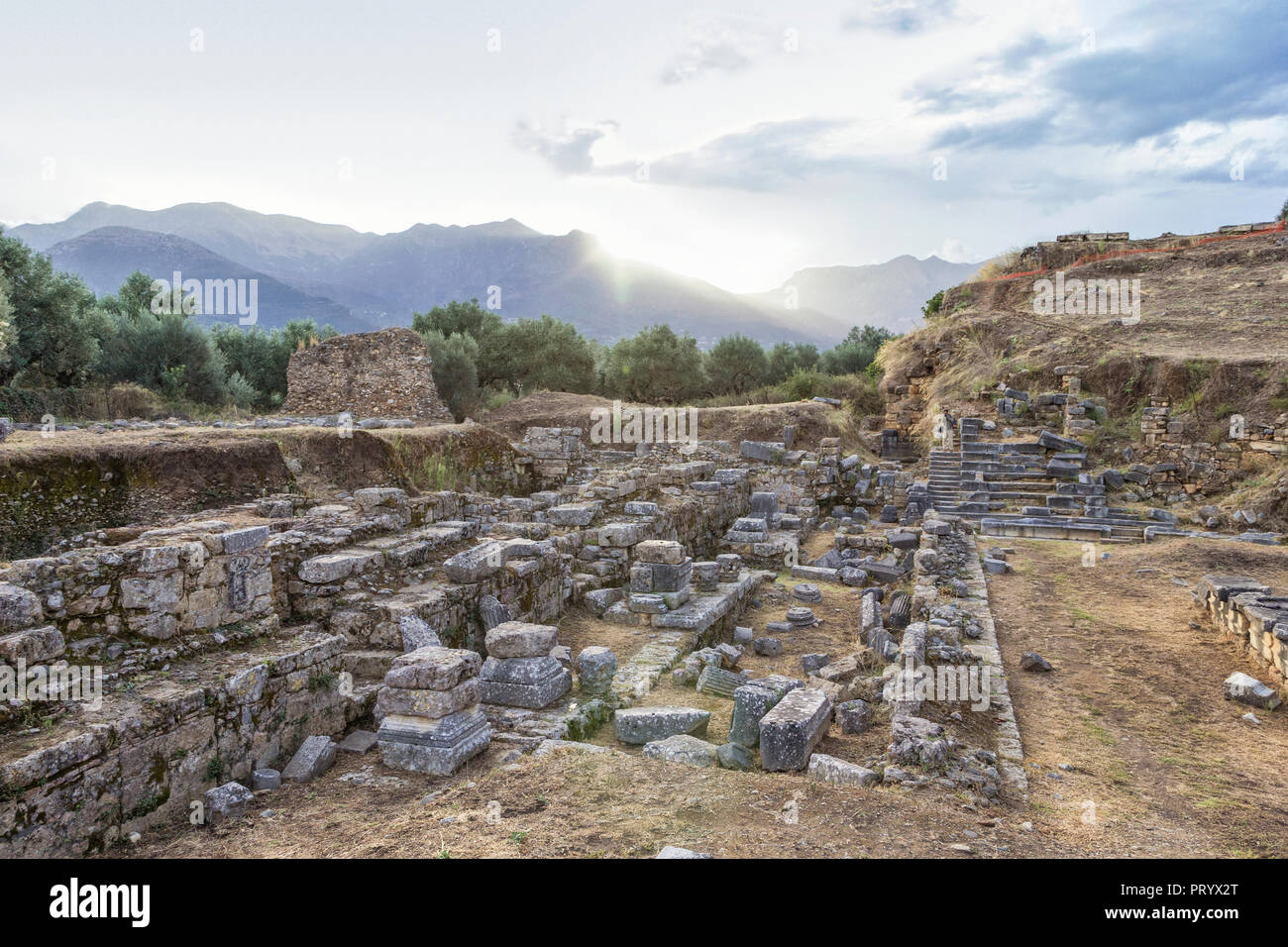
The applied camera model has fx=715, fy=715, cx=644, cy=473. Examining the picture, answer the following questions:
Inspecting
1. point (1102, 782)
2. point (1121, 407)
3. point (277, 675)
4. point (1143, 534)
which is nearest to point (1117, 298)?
point (1121, 407)

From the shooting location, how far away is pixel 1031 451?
19.9m

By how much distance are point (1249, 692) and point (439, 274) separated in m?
168

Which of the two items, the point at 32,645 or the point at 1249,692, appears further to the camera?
the point at 1249,692

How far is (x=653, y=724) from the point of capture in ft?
19.1

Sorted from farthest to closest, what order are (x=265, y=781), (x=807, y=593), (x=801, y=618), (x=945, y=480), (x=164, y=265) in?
(x=164, y=265) → (x=945, y=480) → (x=807, y=593) → (x=801, y=618) → (x=265, y=781)

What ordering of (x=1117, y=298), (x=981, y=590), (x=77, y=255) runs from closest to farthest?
(x=981, y=590) → (x=1117, y=298) → (x=77, y=255)

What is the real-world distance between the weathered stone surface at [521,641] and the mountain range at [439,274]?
104039 millimetres

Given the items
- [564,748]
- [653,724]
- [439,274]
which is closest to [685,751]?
[653,724]

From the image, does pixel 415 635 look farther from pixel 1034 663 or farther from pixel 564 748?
pixel 1034 663

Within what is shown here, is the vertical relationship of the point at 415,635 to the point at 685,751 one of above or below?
above

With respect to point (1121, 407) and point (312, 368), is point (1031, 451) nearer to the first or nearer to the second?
point (1121, 407)

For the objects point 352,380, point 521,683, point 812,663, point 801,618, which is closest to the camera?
point 521,683

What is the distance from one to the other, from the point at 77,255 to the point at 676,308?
324 feet

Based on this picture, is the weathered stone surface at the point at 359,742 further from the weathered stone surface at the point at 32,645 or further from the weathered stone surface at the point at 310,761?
the weathered stone surface at the point at 32,645
